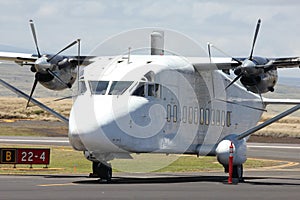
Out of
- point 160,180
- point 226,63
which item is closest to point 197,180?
point 160,180

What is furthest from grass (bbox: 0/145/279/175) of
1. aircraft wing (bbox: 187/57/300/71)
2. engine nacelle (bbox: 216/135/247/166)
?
aircraft wing (bbox: 187/57/300/71)

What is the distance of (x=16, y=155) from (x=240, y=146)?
338 inches

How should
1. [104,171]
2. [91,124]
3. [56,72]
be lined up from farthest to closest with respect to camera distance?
[56,72] → [104,171] → [91,124]

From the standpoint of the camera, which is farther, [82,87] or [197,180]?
[197,180]

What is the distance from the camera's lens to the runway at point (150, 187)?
21.0 metres

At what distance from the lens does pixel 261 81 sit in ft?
93.1

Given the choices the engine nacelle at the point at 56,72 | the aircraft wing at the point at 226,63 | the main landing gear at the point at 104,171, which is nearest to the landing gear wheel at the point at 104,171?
the main landing gear at the point at 104,171

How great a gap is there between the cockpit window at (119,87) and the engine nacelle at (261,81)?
471 centimetres

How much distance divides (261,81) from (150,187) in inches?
261

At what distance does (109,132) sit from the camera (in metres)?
24.6

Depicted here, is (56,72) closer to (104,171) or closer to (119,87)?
(104,171)

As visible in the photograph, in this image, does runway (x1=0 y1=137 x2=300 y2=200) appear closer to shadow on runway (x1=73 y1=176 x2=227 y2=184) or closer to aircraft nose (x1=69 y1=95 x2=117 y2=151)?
shadow on runway (x1=73 y1=176 x2=227 y2=184)

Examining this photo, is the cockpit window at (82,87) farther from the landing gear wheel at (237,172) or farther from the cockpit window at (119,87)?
the landing gear wheel at (237,172)

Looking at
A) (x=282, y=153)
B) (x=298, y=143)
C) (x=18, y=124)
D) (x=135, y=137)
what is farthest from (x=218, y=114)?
(x=18, y=124)
